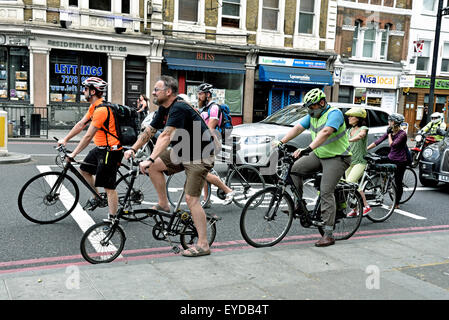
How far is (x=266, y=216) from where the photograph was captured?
18.1 ft

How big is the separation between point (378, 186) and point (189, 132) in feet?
13.0

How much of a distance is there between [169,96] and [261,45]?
65.3ft

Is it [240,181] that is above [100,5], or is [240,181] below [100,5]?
below

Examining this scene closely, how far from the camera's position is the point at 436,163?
10367 millimetres

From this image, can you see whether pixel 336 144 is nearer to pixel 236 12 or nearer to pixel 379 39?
pixel 236 12

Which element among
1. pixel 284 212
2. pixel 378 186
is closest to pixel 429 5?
pixel 378 186

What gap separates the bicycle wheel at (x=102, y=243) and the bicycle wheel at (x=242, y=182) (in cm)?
326

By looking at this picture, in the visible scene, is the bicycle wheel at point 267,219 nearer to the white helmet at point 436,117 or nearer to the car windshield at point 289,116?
the car windshield at point 289,116

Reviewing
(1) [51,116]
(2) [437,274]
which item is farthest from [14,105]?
(2) [437,274]

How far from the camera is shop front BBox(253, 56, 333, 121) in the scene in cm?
2392

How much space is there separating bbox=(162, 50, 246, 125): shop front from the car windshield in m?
10.7

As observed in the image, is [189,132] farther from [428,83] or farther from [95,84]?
[428,83]

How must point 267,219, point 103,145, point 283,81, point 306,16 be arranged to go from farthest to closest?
point 306,16, point 283,81, point 103,145, point 267,219

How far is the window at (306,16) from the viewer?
25.2m
